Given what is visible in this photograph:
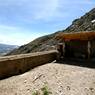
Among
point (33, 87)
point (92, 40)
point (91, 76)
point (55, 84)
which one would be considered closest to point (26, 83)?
point (33, 87)

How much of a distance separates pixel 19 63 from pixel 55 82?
3.08 m

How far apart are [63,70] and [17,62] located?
249cm

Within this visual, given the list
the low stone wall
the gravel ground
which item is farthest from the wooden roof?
the gravel ground

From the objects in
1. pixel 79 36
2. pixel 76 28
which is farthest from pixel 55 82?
pixel 76 28

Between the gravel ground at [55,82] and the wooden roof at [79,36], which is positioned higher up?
the wooden roof at [79,36]

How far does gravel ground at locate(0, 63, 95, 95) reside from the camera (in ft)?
29.4

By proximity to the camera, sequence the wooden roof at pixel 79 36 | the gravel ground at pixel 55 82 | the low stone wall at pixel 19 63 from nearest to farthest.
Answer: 1. the gravel ground at pixel 55 82
2. the low stone wall at pixel 19 63
3. the wooden roof at pixel 79 36

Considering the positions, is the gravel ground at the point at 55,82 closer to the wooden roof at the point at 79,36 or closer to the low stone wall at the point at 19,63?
the low stone wall at the point at 19,63

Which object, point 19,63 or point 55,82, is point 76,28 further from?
point 55,82

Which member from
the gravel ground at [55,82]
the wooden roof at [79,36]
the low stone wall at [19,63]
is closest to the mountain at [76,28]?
the wooden roof at [79,36]

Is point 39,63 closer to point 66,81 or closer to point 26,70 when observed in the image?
point 26,70

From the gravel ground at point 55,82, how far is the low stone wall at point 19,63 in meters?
0.57

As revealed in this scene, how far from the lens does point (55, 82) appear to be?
386 inches

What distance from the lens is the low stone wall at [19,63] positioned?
1123 cm
